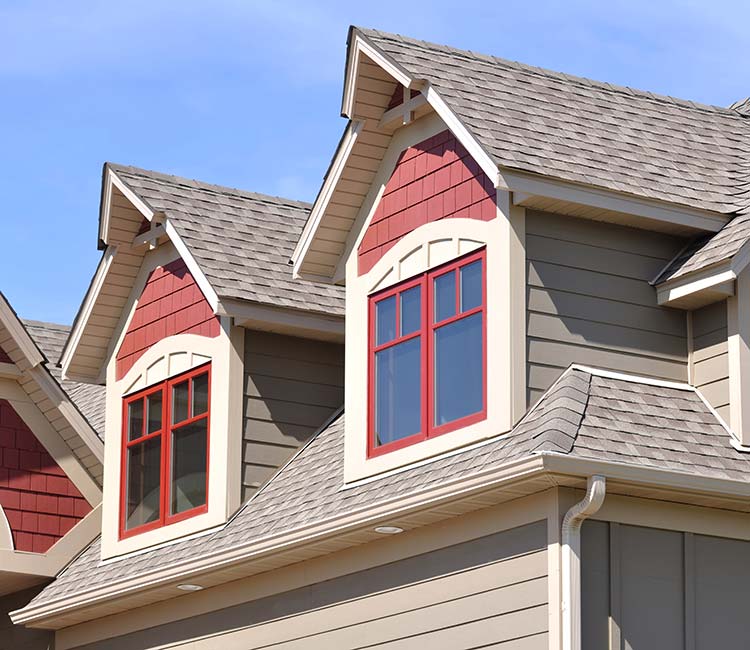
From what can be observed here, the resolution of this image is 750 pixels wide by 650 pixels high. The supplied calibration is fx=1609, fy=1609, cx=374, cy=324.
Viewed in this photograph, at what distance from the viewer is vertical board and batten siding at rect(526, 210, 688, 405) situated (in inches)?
504

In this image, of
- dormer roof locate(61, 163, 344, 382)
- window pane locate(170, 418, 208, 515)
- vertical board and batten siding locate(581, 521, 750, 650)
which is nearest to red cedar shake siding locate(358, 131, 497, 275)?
dormer roof locate(61, 163, 344, 382)

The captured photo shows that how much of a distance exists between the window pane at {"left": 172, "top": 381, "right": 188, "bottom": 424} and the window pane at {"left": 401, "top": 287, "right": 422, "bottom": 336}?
11.4 feet

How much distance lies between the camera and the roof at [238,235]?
16.3 meters

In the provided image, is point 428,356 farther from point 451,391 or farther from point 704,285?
point 704,285

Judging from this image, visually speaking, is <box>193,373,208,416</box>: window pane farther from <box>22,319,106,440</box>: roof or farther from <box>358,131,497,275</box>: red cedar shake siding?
<box>22,319,106,440</box>: roof

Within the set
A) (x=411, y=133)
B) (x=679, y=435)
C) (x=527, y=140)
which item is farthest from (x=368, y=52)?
(x=679, y=435)

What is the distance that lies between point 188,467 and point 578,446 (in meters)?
5.88

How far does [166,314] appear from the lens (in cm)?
1708

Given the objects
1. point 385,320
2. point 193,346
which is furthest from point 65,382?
point 385,320

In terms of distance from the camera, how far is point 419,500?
1227 centimetres

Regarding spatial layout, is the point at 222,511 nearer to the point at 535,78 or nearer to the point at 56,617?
the point at 56,617

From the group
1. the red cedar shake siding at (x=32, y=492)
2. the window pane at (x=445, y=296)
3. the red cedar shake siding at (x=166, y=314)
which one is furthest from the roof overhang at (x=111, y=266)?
the window pane at (x=445, y=296)

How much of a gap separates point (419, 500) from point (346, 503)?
1437mm

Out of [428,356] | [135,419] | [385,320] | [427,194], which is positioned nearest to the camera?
[428,356]
